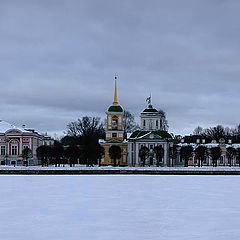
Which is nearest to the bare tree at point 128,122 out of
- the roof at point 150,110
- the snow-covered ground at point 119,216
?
the roof at point 150,110

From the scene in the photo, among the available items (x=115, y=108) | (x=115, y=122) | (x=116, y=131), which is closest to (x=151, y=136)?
(x=116, y=131)

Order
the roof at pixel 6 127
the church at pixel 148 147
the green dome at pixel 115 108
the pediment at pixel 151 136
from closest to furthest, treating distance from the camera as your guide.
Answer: the church at pixel 148 147 < the roof at pixel 6 127 < the pediment at pixel 151 136 < the green dome at pixel 115 108

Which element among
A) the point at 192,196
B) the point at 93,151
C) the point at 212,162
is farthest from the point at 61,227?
the point at 212,162

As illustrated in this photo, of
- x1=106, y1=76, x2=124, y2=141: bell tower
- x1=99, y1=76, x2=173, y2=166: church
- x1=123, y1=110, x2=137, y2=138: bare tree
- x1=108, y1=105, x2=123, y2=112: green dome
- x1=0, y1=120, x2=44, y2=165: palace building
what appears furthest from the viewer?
x1=123, y1=110, x2=137, y2=138: bare tree

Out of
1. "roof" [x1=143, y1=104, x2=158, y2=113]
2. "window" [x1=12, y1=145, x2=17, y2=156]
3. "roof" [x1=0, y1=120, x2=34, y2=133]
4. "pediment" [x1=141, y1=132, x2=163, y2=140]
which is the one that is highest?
"roof" [x1=143, y1=104, x2=158, y2=113]

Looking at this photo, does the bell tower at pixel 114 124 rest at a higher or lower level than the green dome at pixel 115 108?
lower

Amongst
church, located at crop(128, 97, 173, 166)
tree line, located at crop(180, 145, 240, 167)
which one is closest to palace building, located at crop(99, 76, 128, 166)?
church, located at crop(128, 97, 173, 166)

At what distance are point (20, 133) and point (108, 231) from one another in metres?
55.2

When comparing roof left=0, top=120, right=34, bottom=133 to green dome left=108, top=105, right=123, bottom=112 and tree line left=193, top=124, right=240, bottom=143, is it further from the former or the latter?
tree line left=193, top=124, right=240, bottom=143

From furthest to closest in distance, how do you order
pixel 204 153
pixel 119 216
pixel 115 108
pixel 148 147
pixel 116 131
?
1. pixel 115 108
2. pixel 116 131
3. pixel 148 147
4. pixel 204 153
5. pixel 119 216

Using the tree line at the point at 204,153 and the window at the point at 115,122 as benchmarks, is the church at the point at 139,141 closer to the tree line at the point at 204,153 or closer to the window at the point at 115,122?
the window at the point at 115,122

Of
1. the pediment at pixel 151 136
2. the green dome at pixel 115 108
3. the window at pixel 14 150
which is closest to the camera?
the window at pixel 14 150

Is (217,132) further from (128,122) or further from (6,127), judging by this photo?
(6,127)

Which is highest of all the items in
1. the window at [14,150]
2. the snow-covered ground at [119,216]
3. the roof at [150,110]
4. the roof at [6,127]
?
the roof at [150,110]
